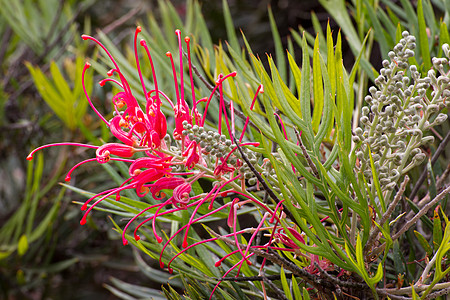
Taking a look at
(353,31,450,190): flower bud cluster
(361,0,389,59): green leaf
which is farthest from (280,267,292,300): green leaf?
(361,0,389,59): green leaf

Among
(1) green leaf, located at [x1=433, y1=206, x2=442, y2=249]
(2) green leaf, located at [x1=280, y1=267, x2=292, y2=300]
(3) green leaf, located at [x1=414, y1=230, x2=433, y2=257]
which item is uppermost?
(2) green leaf, located at [x1=280, y1=267, x2=292, y2=300]

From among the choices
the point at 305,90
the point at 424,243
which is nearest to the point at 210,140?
the point at 305,90

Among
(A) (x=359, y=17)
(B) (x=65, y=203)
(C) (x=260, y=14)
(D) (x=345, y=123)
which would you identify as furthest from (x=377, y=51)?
(D) (x=345, y=123)

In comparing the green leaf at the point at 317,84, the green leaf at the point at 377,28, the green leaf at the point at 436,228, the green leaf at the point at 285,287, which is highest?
the green leaf at the point at 317,84

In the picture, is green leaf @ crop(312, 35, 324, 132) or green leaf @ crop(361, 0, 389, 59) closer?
green leaf @ crop(312, 35, 324, 132)

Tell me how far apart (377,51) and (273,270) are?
79 centimetres

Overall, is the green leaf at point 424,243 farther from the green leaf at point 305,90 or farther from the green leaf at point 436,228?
the green leaf at point 305,90

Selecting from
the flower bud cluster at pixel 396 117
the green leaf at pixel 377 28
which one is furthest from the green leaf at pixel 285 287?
the green leaf at pixel 377 28

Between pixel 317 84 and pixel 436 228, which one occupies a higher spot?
pixel 317 84

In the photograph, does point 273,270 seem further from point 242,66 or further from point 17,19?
point 17,19

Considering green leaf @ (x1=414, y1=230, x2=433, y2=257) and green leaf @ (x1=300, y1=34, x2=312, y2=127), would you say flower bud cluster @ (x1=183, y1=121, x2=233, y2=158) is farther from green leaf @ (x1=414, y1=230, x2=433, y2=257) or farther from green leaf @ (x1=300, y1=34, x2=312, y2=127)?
green leaf @ (x1=414, y1=230, x2=433, y2=257)

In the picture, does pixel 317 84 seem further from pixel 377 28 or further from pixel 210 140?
pixel 377 28

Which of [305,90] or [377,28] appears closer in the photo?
[305,90]

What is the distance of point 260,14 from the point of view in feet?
4.33
